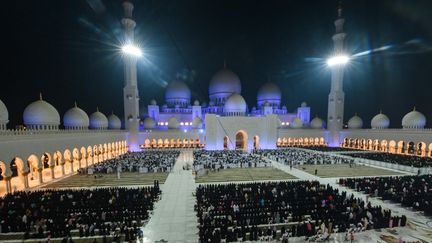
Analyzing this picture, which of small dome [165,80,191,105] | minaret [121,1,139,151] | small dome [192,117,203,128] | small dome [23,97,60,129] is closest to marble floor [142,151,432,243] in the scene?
small dome [23,97,60,129]

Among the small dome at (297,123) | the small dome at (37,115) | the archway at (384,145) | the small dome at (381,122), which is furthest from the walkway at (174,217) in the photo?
the small dome at (381,122)

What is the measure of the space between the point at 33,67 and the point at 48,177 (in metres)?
16.0

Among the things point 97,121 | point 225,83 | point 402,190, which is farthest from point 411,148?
point 97,121

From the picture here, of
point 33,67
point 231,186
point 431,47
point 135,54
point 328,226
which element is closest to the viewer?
point 328,226

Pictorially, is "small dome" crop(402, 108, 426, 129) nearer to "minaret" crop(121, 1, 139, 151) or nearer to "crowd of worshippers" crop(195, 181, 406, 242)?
"crowd of worshippers" crop(195, 181, 406, 242)

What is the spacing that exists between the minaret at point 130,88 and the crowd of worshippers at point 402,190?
32434 mm

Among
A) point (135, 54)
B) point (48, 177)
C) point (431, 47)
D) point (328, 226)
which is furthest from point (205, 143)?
point (431, 47)

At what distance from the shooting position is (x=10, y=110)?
28.1 metres

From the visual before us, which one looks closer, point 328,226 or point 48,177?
point 328,226

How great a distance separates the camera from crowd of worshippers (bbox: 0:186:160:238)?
9984mm

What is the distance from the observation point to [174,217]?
1174cm

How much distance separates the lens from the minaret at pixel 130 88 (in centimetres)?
3647

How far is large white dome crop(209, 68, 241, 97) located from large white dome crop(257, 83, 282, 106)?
19.1 feet

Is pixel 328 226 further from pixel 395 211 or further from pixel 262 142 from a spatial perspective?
pixel 262 142
